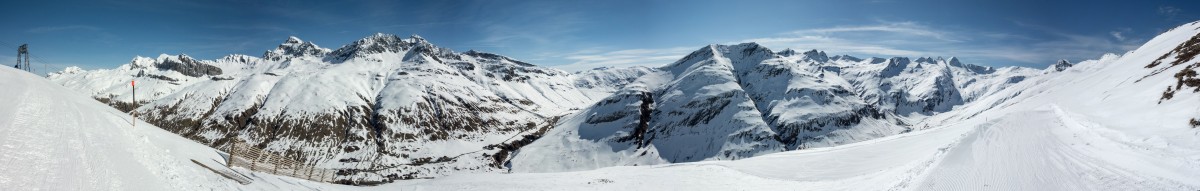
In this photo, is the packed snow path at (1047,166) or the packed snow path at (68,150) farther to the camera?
the packed snow path at (1047,166)

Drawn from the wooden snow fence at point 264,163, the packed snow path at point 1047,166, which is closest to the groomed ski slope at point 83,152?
the wooden snow fence at point 264,163

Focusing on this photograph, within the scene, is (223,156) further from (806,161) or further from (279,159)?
(806,161)

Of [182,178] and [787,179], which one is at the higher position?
[182,178]

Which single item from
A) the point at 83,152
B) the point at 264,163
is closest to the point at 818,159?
the point at 264,163

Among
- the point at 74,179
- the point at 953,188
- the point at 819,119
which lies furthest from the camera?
the point at 819,119

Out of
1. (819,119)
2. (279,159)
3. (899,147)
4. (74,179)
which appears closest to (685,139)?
(819,119)

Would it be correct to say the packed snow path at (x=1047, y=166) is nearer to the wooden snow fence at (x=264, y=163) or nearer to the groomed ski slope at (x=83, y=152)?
the wooden snow fence at (x=264, y=163)

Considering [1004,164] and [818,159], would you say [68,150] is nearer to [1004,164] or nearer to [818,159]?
[1004,164]
